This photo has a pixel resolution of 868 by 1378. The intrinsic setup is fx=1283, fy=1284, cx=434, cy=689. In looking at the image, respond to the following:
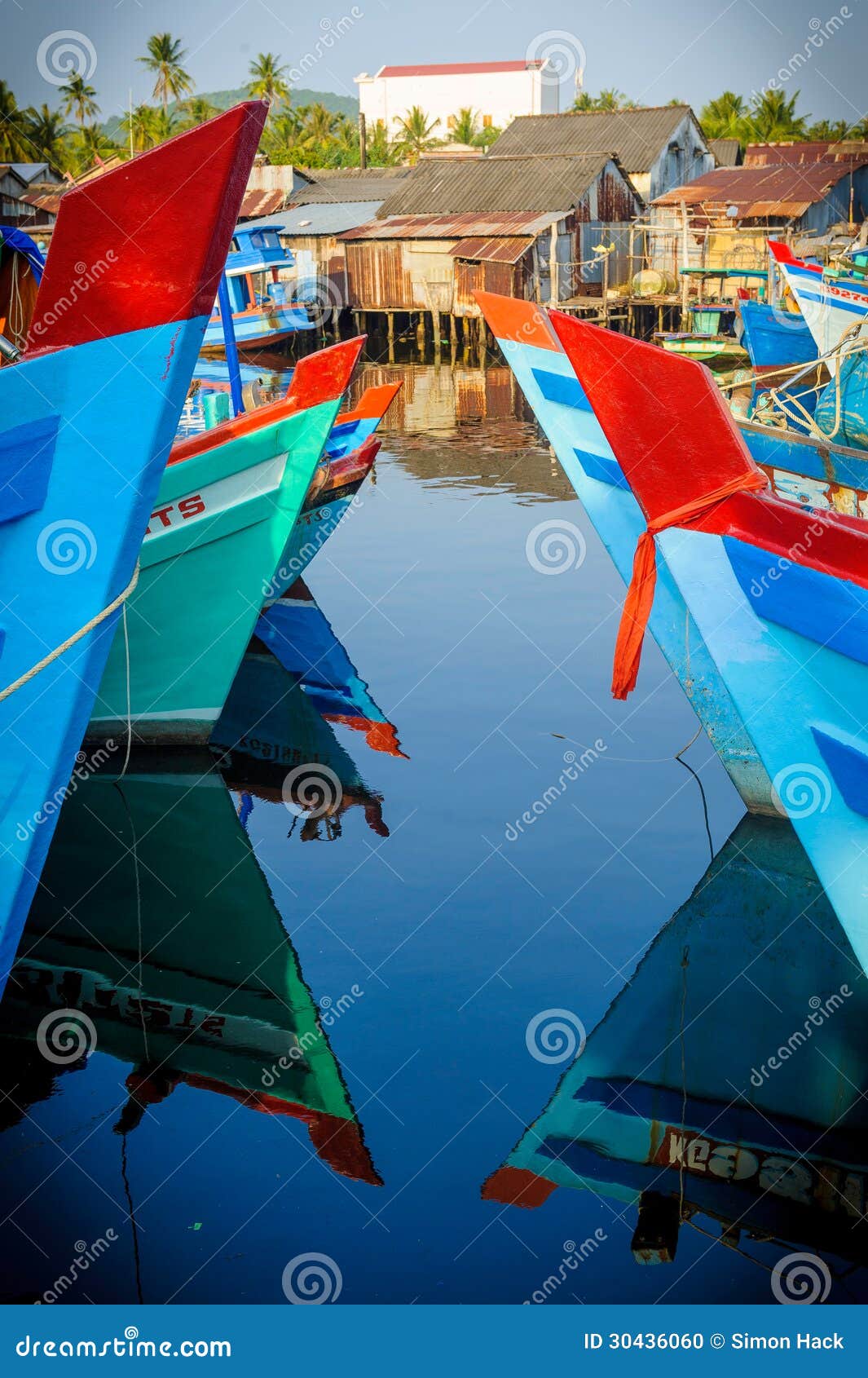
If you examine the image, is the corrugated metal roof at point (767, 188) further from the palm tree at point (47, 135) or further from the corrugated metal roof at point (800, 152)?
the palm tree at point (47, 135)

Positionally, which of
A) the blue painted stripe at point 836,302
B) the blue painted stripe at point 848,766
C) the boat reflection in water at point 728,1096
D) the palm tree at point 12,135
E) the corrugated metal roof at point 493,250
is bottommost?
the boat reflection in water at point 728,1096

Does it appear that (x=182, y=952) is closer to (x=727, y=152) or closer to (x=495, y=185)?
(x=495, y=185)

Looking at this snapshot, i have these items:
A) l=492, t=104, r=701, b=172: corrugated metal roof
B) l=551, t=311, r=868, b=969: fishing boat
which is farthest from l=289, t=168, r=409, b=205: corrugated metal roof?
l=551, t=311, r=868, b=969: fishing boat

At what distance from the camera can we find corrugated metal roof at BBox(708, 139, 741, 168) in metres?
47.3

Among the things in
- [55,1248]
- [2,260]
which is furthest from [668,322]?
[55,1248]

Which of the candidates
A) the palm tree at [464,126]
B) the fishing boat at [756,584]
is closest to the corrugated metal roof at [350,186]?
the palm tree at [464,126]

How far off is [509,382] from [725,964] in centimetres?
2609

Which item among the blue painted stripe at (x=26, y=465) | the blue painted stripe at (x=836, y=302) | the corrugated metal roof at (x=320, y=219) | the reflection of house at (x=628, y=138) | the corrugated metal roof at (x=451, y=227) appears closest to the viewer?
the blue painted stripe at (x=26, y=465)

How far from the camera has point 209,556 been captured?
8.27m

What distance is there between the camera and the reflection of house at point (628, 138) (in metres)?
40.4

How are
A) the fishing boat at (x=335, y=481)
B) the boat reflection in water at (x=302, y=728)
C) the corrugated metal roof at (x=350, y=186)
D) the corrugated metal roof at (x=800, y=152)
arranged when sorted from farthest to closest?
the corrugated metal roof at (x=350, y=186) < the corrugated metal roof at (x=800, y=152) < the fishing boat at (x=335, y=481) < the boat reflection in water at (x=302, y=728)

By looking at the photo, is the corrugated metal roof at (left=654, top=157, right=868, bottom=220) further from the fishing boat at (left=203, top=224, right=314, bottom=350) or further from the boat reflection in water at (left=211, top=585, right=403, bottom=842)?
the boat reflection in water at (left=211, top=585, right=403, bottom=842)

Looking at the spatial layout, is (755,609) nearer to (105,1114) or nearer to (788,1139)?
(788,1139)

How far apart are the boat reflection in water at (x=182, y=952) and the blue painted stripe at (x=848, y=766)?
6.94 ft
